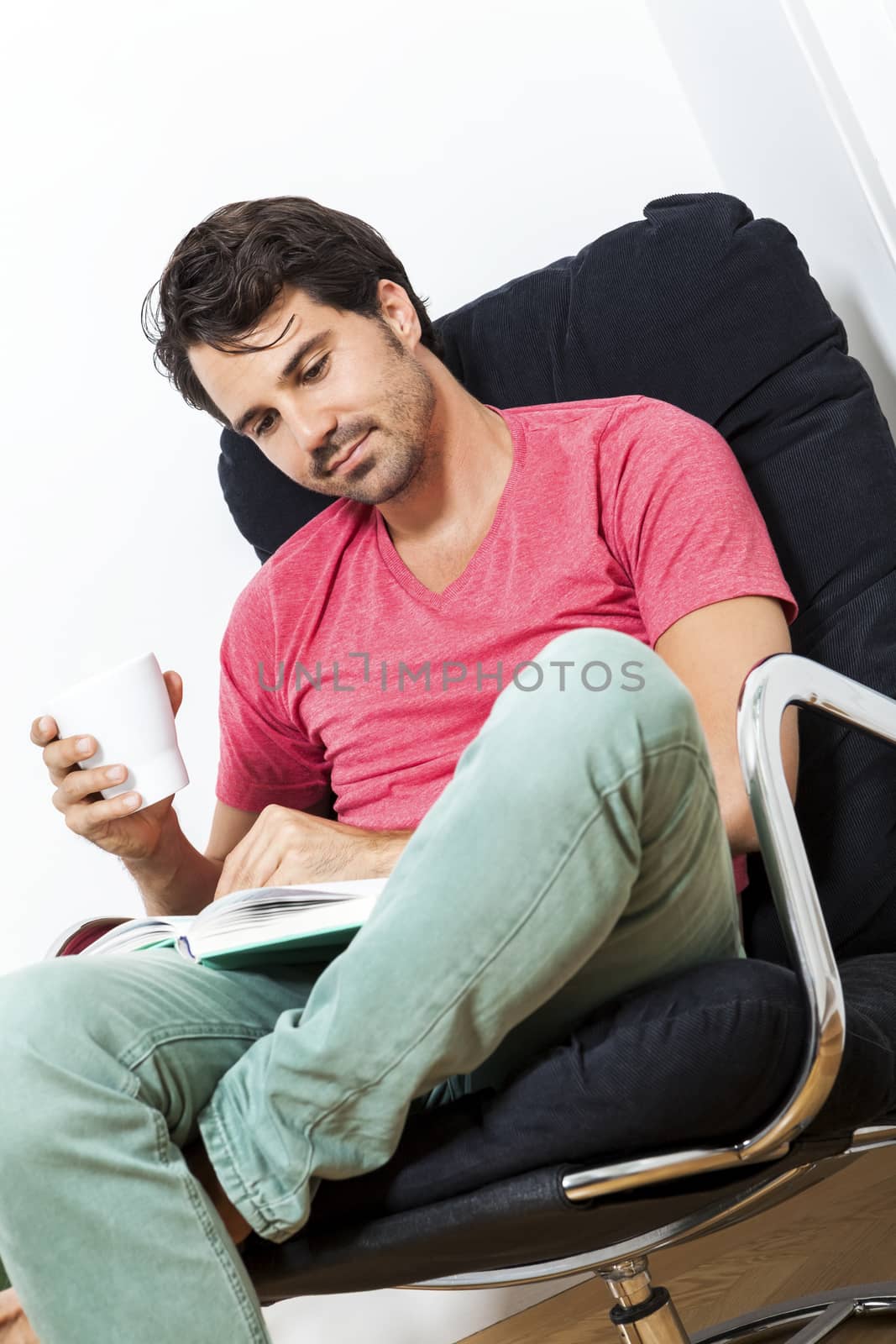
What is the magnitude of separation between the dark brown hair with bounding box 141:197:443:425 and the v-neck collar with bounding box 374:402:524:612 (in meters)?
0.25

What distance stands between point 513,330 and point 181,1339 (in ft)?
4.04

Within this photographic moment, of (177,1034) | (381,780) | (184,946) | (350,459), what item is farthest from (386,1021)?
(350,459)

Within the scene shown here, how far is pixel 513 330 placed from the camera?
162 centimetres

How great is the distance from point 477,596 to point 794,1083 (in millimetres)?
723

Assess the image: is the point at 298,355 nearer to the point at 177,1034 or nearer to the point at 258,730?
the point at 258,730

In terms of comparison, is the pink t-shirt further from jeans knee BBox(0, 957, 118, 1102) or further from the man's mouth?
jeans knee BBox(0, 957, 118, 1102)

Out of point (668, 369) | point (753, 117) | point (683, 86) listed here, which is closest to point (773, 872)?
point (668, 369)

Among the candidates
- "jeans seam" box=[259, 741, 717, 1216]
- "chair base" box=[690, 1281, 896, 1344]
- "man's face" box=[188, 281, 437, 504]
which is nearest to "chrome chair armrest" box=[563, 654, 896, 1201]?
"jeans seam" box=[259, 741, 717, 1216]

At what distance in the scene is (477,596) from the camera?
56.0 inches

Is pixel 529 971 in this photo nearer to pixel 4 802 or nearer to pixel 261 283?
pixel 261 283

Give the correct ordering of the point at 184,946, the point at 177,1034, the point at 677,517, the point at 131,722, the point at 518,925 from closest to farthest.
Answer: the point at 518,925 < the point at 177,1034 < the point at 184,946 < the point at 131,722 < the point at 677,517

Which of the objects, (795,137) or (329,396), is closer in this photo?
(329,396)

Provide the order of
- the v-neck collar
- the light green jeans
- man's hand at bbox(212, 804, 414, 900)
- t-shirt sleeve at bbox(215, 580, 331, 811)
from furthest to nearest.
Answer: t-shirt sleeve at bbox(215, 580, 331, 811) → the v-neck collar → man's hand at bbox(212, 804, 414, 900) → the light green jeans

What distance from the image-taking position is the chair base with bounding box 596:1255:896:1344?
107 centimetres
